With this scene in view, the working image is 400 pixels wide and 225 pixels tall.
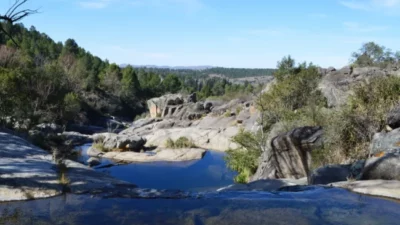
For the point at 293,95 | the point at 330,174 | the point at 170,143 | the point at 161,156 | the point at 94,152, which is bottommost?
the point at 94,152

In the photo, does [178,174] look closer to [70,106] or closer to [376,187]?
[376,187]

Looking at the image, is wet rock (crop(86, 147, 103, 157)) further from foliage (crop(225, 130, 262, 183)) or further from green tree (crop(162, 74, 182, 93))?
green tree (crop(162, 74, 182, 93))

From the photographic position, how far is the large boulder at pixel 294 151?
15602 millimetres

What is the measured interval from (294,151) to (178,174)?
1329 cm

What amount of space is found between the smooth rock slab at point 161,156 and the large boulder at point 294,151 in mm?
17397

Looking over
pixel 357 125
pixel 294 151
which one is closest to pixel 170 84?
pixel 294 151


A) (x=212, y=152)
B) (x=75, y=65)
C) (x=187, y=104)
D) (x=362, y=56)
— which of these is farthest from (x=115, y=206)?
(x=75, y=65)

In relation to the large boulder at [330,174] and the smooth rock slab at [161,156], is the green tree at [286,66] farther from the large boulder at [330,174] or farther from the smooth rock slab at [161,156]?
the large boulder at [330,174]

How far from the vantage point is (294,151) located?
15.9 metres

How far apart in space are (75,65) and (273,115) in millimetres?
57514

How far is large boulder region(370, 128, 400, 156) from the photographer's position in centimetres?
1197

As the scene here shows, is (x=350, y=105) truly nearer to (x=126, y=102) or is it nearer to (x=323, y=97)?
(x=323, y=97)

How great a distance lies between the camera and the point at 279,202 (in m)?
8.39

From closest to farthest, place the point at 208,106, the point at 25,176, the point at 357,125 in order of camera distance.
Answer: the point at 25,176, the point at 357,125, the point at 208,106
